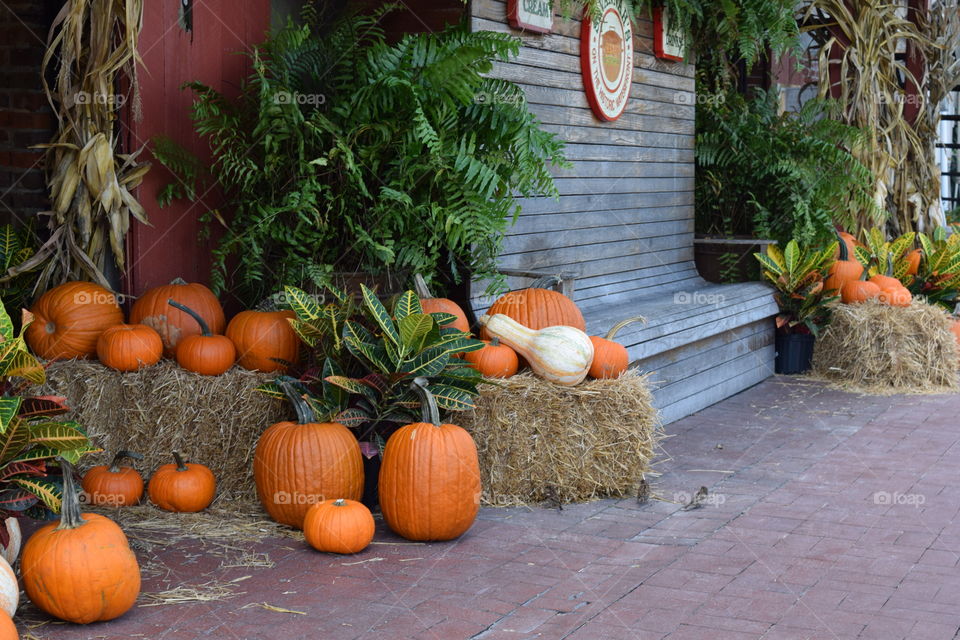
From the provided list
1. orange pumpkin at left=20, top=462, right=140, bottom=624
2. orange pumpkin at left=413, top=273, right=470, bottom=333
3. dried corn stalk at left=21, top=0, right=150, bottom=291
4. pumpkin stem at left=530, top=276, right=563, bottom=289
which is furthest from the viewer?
pumpkin stem at left=530, top=276, right=563, bottom=289

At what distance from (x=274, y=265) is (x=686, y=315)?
288cm

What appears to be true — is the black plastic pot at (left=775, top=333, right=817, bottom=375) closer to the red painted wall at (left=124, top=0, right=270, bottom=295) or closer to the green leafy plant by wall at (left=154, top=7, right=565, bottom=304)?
the green leafy plant by wall at (left=154, top=7, right=565, bottom=304)

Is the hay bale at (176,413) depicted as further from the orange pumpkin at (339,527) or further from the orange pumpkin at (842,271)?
the orange pumpkin at (842,271)

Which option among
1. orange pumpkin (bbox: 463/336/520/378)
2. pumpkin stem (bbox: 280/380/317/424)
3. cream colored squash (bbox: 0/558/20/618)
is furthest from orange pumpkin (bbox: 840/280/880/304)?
cream colored squash (bbox: 0/558/20/618)

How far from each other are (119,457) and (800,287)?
18.9 ft

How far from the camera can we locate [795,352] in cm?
886

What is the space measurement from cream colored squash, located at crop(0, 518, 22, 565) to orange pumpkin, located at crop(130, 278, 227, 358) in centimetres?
150

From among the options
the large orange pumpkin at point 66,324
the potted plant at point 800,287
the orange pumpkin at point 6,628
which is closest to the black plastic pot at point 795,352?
the potted plant at point 800,287

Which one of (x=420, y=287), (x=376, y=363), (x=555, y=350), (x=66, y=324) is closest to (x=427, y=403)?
(x=376, y=363)

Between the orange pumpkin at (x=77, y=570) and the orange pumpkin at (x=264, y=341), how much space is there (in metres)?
1.56

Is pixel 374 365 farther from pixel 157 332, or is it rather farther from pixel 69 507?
pixel 69 507

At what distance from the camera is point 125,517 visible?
15.5ft

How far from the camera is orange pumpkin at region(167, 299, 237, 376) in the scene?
4.96 m

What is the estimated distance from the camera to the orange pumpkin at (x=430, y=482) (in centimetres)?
445
